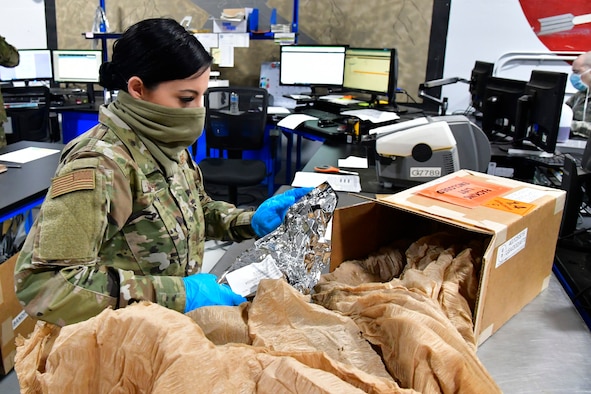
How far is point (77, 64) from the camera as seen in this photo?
4.82 m

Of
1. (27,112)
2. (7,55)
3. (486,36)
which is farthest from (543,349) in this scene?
(27,112)

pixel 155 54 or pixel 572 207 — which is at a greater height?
pixel 155 54

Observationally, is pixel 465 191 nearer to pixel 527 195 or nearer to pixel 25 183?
pixel 527 195

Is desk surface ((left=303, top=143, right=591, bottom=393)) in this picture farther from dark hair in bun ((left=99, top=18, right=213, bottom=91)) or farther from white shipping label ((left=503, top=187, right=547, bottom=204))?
dark hair in bun ((left=99, top=18, right=213, bottom=91))

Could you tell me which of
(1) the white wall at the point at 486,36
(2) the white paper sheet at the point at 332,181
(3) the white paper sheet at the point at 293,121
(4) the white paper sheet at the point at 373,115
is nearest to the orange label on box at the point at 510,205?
(2) the white paper sheet at the point at 332,181

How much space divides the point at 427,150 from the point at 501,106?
1664 millimetres

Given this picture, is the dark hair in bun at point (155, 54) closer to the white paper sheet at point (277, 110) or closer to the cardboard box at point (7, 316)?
the cardboard box at point (7, 316)

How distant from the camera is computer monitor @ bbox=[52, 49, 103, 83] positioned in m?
4.78

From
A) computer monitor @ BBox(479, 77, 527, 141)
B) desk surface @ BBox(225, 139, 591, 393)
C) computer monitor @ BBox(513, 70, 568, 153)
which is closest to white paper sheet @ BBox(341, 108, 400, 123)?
computer monitor @ BBox(479, 77, 527, 141)

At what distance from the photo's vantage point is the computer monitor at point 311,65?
4.20 metres

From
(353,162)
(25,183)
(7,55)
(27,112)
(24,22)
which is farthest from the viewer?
(24,22)

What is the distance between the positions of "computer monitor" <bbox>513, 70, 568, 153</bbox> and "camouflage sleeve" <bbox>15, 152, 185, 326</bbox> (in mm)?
2309

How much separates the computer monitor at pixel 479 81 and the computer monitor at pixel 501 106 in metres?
0.42

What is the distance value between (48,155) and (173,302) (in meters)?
2.06
